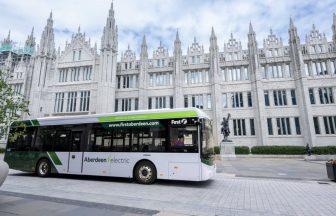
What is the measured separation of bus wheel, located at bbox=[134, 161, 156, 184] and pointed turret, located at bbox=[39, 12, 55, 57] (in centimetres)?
3720

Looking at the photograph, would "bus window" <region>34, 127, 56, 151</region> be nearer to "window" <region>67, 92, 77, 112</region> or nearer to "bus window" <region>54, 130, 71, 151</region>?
"bus window" <region>54, 130, 71, 151</region>

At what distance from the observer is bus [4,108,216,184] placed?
27.0ft

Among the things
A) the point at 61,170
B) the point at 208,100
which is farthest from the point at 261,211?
the point at 208,100

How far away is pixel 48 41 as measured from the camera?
37750mm

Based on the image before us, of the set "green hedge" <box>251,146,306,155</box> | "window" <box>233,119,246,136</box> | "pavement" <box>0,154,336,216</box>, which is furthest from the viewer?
"window" <box>233,119,246,136</box>

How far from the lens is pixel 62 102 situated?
114 ft

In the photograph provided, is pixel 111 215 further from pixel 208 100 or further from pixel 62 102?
pixel 62 102

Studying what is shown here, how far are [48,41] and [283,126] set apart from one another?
142 ft

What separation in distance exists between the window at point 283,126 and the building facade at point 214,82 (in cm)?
13

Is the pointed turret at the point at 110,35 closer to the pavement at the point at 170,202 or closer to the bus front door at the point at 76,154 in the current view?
the bus front door at the point at 76,154

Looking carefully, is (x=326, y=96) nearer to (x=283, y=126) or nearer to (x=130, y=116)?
(x=283, y=126)

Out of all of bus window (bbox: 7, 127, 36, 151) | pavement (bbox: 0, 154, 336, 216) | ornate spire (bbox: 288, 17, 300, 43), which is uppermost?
ornate spire (bbox: 288, 17, 300, 43)

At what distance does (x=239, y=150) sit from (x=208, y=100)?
9392mm

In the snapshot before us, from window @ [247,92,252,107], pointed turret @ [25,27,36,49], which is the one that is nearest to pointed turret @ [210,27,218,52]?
window @ [247,92,252,107]
